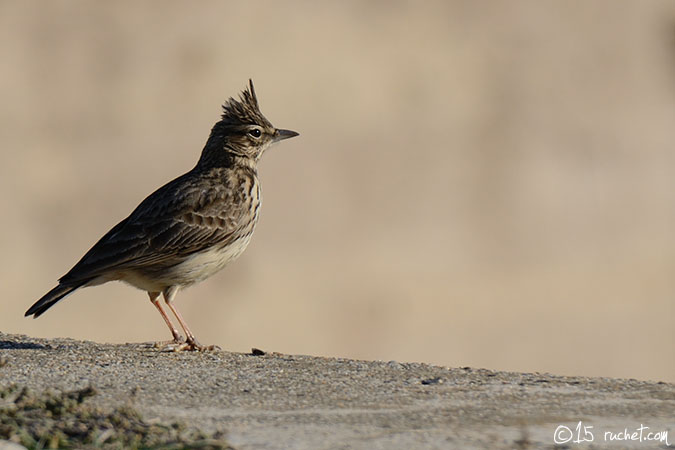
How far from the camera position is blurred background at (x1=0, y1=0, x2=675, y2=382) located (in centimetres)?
2475

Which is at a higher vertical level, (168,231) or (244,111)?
(244,111)

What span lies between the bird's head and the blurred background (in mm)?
13889

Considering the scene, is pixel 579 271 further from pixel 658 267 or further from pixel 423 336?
pixel 423 336

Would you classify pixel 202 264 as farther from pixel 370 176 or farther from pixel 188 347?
pixel 370 176

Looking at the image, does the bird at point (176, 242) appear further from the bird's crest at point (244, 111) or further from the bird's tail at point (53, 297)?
the bird's crest at point (244, 111)

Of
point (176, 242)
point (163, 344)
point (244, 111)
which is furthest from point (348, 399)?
point (244, 111)

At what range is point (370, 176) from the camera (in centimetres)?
2822

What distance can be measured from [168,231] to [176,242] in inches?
4.0

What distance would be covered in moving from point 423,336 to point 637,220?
27.5 feet

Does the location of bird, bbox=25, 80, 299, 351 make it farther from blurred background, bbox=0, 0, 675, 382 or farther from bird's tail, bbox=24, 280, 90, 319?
blurred background, bbox=0, 0, 675, 382

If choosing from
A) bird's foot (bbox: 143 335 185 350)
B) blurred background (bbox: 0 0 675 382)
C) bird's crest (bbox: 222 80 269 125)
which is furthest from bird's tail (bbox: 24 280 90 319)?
blurred background (bbox: 0 0 675 382)

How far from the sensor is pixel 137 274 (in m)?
8.04

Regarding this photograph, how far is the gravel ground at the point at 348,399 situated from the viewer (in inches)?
182

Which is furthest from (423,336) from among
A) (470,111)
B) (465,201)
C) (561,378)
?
(561,378)
